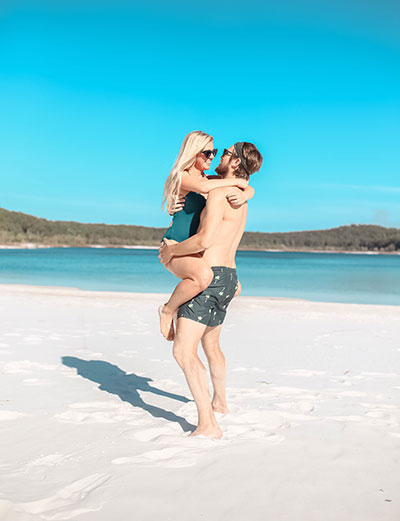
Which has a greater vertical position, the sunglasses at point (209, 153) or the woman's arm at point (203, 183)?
the sunglasses at point (209, 153)

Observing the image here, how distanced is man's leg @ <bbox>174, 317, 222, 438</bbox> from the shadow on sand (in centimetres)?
28

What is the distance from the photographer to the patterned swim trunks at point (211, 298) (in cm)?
352

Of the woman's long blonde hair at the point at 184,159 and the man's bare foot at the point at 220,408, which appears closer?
the woman's long blonde hair at the point at 184,159

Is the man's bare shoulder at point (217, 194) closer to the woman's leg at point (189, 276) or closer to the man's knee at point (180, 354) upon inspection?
the woman's leg at point (189, 276)

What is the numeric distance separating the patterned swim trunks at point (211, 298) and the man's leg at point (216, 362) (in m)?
0.26

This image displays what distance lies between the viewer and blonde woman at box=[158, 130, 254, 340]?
3.43 m

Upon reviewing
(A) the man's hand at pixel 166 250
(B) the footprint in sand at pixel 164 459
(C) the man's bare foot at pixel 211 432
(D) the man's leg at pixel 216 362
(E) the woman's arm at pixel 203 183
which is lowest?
(B) the footprint in sand at pixel 164 459

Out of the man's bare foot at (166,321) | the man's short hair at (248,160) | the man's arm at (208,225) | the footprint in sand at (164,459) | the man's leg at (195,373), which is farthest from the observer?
the man's bare foot at (166,321)

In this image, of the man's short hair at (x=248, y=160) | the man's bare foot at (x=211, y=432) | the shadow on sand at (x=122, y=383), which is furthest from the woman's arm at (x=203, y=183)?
the shadow on sand at (x=122, y=383)

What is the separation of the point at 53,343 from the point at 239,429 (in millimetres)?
3973

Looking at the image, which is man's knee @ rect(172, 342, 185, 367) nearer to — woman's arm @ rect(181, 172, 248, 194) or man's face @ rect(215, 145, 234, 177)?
woman's arm @ rect(181, 172, 248, 194)

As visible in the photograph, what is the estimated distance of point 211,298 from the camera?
355 centimetres

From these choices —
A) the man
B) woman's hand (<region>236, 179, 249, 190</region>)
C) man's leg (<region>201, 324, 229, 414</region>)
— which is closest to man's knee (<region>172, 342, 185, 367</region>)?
the man

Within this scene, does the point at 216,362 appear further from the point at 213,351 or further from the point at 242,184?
→ the point at 242,184
